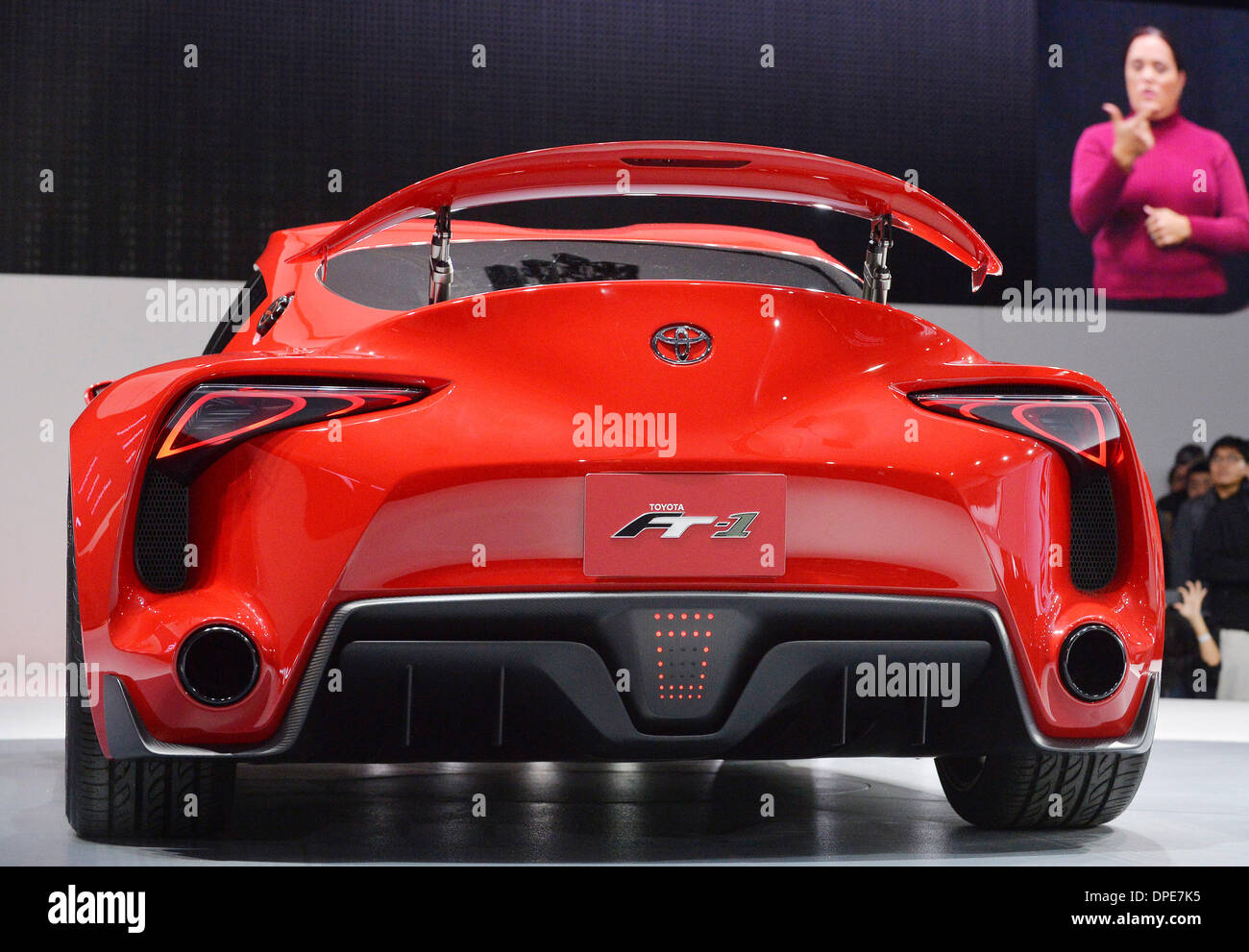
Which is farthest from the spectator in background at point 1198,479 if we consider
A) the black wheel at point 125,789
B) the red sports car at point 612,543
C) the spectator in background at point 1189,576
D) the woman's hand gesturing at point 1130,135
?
the black wheel at point 125,789

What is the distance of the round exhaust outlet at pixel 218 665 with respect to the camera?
6.40 feet

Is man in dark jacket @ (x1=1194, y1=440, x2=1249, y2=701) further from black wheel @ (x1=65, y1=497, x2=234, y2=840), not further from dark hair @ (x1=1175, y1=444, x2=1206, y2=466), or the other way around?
black wheel @ (x1=65, y1=497, x2=234, y2=840)

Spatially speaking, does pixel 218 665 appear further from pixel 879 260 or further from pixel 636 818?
pixel 879 260

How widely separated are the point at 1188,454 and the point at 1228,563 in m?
0.62

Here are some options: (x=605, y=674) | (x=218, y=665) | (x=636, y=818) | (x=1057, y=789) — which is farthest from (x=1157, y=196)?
(x=218, y=665)

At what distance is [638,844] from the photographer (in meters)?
2.40

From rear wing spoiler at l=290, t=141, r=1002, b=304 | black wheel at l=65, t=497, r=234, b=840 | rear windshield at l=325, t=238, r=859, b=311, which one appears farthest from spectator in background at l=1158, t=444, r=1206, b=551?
black wheel at l=65, t=497, r=234, b=840

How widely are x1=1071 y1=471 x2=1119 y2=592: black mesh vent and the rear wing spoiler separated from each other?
0.41 m

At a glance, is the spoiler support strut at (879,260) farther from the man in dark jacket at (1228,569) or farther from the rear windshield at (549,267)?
the man in dark jacket at (1228,569)

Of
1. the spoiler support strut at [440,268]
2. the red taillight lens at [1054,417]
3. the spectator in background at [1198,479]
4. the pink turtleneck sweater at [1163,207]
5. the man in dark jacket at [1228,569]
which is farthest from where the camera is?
the pink turtleneck sweater at [1163,207]

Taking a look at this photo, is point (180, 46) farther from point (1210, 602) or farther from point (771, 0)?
point (1210, 602)

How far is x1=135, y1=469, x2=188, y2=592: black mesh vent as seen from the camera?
2008mm

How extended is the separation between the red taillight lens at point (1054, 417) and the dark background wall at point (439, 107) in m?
4.80
